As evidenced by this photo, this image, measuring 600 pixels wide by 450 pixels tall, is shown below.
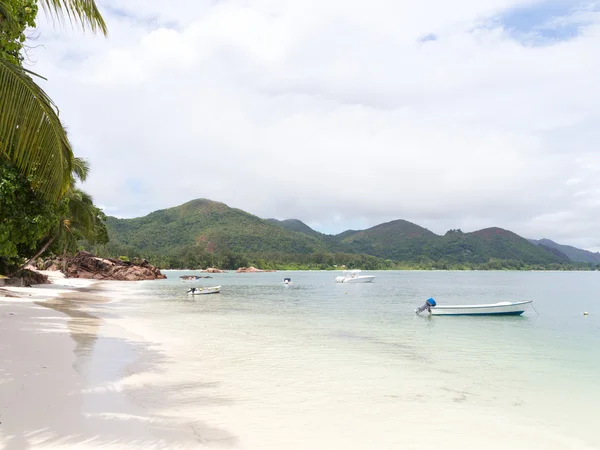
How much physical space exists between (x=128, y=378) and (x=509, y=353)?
13119mm

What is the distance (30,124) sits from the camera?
5.70 m

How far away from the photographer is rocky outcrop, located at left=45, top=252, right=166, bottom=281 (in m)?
68.9

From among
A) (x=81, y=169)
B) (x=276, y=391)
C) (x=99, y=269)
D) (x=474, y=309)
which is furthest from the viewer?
(x=99, y=269)

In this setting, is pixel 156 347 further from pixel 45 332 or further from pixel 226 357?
pixel 45 332

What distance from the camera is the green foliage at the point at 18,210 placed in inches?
321

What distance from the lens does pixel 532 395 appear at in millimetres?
10109

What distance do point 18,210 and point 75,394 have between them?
12.5 feet

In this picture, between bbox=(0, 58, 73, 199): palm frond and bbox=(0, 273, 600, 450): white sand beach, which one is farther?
bbox=(0, 273, 600, 450): white sand beach

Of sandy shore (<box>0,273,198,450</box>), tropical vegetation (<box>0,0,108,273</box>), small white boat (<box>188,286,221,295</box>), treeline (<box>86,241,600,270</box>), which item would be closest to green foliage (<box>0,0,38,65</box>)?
tropical vegetation (<box>0,0,108,273</box>)

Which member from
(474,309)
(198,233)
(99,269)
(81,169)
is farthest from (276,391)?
(198,233)

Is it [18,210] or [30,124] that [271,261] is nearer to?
[18,210]

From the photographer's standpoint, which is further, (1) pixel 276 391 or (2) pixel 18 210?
(1) pixel 276 391

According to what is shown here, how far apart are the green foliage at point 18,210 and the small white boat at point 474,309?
2279 centimetres

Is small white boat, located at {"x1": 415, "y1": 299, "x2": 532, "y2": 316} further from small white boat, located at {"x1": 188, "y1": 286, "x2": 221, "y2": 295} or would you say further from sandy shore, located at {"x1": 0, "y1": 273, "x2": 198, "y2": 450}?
small white boat, located at {"x1": 188, "y1": 286, "x2": 221, "y2": 295}
